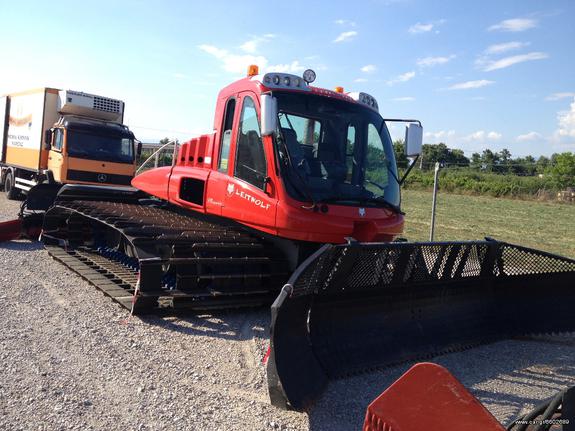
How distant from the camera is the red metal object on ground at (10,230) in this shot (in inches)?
379

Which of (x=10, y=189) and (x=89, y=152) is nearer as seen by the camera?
(x=89, y=152)

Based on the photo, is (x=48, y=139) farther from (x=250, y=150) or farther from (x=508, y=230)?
(x=508, y=230)

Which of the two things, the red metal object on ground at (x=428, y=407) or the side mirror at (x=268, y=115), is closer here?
the red metal object on ground at (x=428, y=407)

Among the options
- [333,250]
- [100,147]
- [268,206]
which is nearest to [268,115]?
[268,206]

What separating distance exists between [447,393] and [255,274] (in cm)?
372

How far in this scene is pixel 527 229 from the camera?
2041 cm

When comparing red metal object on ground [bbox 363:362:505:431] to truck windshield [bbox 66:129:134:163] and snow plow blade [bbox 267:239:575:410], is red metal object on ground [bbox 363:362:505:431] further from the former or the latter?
truck windshield [bbox 66:129:134:163]

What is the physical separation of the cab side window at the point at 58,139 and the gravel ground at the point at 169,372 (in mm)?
9218

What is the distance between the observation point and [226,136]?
21.5 feet

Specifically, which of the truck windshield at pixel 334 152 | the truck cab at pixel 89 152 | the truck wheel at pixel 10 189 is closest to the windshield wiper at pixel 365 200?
the truck windshield at pixel 334 152

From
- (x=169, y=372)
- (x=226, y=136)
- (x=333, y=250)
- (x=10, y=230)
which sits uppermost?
(x=226, y=136)

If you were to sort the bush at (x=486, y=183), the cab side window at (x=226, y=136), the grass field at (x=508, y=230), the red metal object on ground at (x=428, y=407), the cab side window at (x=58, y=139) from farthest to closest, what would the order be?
1. the bush at (x=486, y=183)
2. the grass field at (x=508, y=230)
3. the cab side window at (x=58, y=139)
4. the cab side window at (x=226, y=136)
5. the red metal object on ground at (x=428, y=407)

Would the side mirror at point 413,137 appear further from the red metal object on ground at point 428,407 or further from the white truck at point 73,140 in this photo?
the white truck at point 73,140

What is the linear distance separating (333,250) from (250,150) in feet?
6.50
